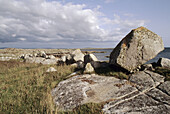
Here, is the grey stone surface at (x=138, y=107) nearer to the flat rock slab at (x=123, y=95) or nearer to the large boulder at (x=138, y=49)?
the flat rock slab at (x=123, y=95)

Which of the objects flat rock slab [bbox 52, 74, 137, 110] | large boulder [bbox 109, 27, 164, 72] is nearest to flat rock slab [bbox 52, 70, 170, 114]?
flat rock slab [bbox 52, 74, 137, 110]

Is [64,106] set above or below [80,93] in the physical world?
below

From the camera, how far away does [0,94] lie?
6.75 meters

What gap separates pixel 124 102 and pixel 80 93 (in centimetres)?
255

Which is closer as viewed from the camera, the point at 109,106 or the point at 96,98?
the point at 109,106

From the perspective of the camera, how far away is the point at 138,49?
25.2ft

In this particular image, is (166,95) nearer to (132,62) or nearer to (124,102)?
(124,102)

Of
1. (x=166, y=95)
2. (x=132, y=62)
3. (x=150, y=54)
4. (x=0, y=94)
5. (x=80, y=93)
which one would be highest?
(x=150, y=54)

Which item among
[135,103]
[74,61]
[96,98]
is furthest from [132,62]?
[74,61]

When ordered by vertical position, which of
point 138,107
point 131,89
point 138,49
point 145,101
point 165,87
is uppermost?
point 138,49

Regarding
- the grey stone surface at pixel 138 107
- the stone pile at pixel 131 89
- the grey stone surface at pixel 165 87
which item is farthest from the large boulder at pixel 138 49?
the grey stone surface at pixel 138 107

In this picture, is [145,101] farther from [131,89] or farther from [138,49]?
[138,49]

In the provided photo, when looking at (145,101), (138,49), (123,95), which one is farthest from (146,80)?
(138,49)

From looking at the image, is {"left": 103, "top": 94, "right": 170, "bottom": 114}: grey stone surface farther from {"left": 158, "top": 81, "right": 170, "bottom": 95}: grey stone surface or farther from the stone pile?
{"left": 158, "top": 81, "right": 170, "bottom": 95}: grey stone surface
